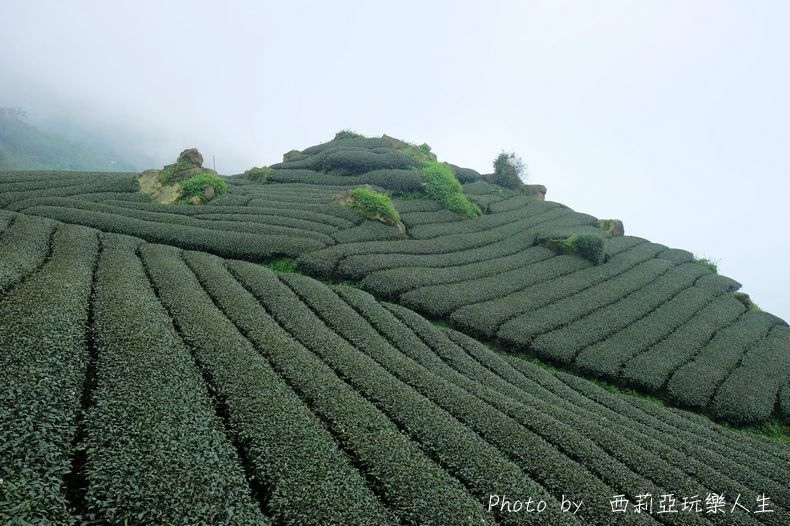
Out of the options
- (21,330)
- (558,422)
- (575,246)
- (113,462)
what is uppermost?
(575,246)

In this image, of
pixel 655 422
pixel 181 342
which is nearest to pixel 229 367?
pixel 181 342

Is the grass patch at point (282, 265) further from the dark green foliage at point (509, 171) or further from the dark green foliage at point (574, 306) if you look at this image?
the dark green foliage at point (509, 171)

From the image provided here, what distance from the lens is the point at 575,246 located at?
27828mm

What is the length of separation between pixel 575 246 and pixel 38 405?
27548mm

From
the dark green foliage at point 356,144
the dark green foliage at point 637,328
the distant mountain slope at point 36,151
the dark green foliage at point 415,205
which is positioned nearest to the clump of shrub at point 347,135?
the dark green foliage at point 356,144

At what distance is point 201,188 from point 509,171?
28.0 meters

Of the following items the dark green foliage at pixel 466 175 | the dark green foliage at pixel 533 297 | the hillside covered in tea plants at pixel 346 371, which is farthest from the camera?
the dark green foliage at pixel 466 175

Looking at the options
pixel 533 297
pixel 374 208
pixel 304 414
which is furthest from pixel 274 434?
pixel 374 208

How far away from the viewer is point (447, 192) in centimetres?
3325

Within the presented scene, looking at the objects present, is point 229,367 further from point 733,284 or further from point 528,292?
point 733,284

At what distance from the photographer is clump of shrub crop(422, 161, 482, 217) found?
3203 cm

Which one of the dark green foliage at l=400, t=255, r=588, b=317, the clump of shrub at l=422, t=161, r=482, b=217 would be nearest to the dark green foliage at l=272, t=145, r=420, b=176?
the clump of shrub at l=422, t=161, r=482, b=217

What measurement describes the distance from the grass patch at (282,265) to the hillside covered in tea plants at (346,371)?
0.49 feet

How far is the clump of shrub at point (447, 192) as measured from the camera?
32.0 m
